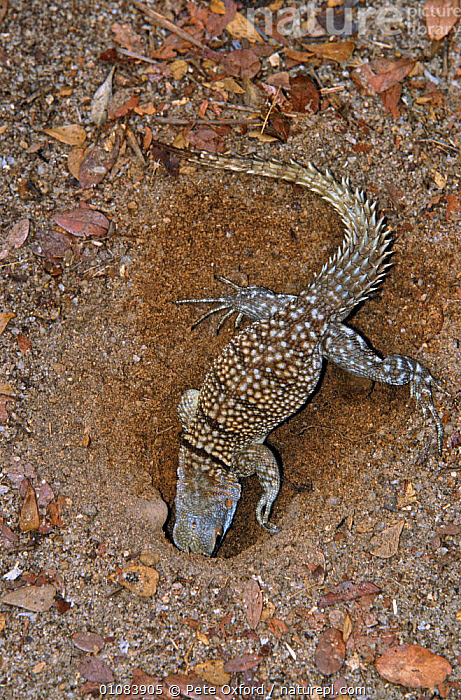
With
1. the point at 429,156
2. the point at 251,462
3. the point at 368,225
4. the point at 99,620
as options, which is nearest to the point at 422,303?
the point at 368,225

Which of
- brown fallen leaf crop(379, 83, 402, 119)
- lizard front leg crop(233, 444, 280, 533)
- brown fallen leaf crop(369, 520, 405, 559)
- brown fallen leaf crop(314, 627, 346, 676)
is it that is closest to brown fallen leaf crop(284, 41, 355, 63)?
brown fallen leaf crop(379, 83, 402, 119)

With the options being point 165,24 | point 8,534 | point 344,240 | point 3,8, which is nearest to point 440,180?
point 344,240

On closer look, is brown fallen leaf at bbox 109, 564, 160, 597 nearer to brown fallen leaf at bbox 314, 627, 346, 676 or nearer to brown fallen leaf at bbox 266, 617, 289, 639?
brown fallen leaf at bbox 266, 617, 289, 639

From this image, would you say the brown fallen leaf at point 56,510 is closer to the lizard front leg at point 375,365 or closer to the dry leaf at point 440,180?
the lizard front leg at point 375,365

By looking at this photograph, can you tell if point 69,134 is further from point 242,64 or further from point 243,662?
point 243,662

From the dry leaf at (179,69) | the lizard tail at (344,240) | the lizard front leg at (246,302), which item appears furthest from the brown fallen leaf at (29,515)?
the dry leaf at (179,69)

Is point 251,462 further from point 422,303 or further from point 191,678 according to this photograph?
point 422,303
